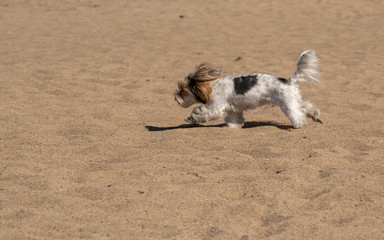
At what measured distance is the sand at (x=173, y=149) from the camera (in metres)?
3.84

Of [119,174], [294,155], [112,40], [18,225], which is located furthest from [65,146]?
[112,40]

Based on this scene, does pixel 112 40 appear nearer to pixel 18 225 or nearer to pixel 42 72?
pixel 42 72

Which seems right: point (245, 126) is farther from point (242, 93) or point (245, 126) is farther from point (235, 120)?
point (242, 93)

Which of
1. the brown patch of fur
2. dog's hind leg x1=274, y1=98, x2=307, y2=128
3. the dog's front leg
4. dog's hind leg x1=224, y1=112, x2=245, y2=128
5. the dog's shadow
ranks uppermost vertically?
the brown patch of fur

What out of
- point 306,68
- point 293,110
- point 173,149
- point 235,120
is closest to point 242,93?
point 235,120

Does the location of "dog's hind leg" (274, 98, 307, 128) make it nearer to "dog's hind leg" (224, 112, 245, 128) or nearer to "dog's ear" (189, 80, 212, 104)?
"dog's hind leg" (224, 112, 245, 128)

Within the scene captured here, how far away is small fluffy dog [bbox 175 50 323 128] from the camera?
6.05 meters

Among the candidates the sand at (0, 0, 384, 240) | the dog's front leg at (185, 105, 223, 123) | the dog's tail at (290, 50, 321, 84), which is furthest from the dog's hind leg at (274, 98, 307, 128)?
the dog's front leg at (185, 105, 223, 123)

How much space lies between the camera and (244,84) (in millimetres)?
6188

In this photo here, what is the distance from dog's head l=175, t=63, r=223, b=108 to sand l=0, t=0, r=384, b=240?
1.26 feet

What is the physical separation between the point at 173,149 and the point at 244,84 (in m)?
1.30

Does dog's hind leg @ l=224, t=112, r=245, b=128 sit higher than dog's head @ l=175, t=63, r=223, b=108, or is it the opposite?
dog's head @ l=175, t=63, r=223, b=108

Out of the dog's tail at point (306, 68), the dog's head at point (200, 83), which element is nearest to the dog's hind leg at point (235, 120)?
the dog's head at point (200, 83)

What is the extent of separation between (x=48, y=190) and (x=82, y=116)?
2.47m
